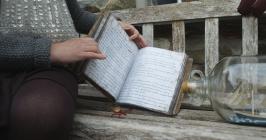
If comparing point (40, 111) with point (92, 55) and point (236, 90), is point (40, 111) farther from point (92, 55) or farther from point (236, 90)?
point (236, 90)

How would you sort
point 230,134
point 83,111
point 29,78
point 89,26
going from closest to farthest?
point 230,134 < point 29,78 < point 83,111 < point 89,26

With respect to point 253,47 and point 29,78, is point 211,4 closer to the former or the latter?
point 253,47

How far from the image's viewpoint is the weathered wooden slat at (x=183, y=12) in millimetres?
1782

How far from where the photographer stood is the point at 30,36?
123 centimetres

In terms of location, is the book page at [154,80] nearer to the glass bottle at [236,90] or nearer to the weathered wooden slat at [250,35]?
the glass bottle at [236,90]

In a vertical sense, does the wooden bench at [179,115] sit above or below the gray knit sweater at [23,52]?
below

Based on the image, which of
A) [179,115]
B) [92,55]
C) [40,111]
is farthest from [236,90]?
[40,111]

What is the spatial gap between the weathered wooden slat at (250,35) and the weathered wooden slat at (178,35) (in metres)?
0.27

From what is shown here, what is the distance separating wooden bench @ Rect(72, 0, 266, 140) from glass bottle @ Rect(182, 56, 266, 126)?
0.13ft

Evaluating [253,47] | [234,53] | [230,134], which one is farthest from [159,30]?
[230,134]

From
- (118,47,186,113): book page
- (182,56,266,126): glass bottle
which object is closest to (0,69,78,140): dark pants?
(118,47,186,113): book page

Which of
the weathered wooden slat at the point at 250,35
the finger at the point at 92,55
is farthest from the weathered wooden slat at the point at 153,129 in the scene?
the weathered wooden slat at the point at 250,35

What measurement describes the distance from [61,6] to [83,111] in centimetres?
31

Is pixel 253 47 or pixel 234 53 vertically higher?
pixel 253 47
